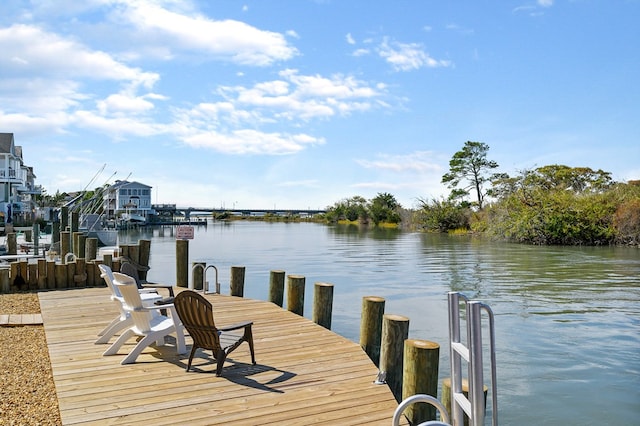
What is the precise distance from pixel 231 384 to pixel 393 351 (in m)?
1.77

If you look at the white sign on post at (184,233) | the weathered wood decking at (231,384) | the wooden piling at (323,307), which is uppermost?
the white sign on post at (184,233)

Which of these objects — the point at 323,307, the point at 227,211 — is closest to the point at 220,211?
the point at 227,211

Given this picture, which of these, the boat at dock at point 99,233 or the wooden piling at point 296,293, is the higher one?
the boat at dock at point 99,233

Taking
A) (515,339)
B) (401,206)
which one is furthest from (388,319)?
Result: (401,206)

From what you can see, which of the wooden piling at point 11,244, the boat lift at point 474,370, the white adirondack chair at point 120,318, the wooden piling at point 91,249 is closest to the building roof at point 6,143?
the wooden piling at point 11,244

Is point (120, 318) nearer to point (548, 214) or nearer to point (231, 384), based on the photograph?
point (231, 384)

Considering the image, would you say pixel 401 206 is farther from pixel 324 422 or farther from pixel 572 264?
pixel 324 422

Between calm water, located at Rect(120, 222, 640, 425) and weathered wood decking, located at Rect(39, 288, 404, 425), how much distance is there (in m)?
2.93

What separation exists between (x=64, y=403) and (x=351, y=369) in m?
2.91

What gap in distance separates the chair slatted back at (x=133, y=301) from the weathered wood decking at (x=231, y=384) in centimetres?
43

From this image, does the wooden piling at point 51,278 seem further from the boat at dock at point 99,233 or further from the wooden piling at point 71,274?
the boat at dock at point 99,233

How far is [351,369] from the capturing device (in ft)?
19.8

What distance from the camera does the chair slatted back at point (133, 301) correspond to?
20.2 ft

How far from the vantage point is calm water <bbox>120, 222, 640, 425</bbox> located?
8.23m
